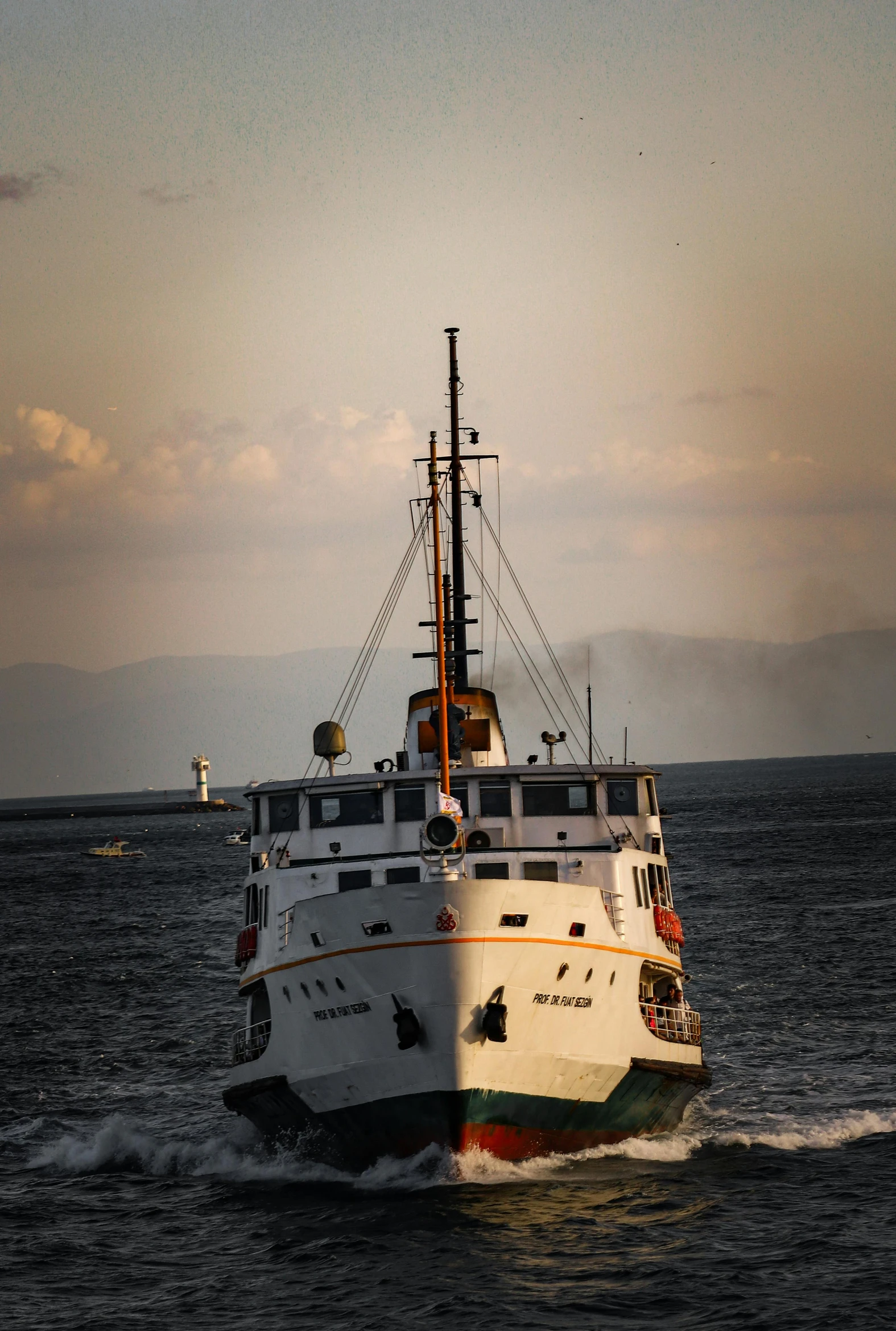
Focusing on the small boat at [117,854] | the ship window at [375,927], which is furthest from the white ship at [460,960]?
the small boat at [117,854]

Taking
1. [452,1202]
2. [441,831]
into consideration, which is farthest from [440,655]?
[452,1202]

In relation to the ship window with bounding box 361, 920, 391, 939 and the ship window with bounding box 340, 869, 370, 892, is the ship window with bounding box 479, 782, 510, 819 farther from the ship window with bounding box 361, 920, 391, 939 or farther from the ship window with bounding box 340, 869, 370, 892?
the ship window with bounding box 361, 920, 391, 939

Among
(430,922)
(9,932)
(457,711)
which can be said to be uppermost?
(457,711)

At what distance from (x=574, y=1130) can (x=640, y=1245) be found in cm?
359

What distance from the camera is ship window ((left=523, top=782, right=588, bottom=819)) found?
2909 centimetres

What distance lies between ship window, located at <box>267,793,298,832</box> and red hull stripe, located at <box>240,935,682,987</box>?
3.30m

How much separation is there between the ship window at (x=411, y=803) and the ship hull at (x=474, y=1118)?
18.7ft

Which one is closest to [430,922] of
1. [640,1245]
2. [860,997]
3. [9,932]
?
[640,1245]

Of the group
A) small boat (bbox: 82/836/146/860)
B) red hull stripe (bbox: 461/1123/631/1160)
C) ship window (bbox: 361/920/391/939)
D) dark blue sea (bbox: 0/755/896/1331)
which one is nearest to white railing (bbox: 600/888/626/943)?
red hull stripe (bbox: 461/1123/631/1160)

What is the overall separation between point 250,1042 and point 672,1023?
8420 mm

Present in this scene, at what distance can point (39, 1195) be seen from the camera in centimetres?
2700

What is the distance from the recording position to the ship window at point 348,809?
29.0m

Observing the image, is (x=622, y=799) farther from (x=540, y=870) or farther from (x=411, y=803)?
(x=411, y=803)

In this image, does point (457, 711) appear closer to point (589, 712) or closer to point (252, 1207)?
point (589, 712)
